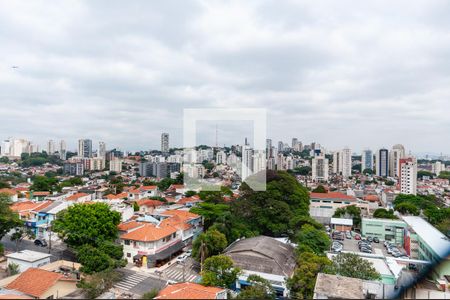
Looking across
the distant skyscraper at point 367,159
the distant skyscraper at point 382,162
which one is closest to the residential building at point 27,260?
the distant skyscraper at point 382,162

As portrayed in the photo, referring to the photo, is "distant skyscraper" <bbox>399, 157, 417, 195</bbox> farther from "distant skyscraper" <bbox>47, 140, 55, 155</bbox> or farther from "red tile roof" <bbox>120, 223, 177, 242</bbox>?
"distant skyscraper" <bbox>47, 140, 55, 155</bbox>

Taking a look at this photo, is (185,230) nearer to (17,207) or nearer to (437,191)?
(17,207)

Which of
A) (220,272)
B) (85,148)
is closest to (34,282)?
(220,272)

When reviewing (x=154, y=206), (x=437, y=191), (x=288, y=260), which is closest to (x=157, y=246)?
(x=288, y=260)

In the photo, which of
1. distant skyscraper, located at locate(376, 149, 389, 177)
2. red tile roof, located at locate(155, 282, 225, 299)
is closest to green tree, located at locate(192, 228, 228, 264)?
red tile roof, located at locate(155, 282, 225, 299)

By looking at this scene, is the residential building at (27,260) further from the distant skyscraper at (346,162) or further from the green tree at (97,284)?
the distant skyscraper at (346,162)
